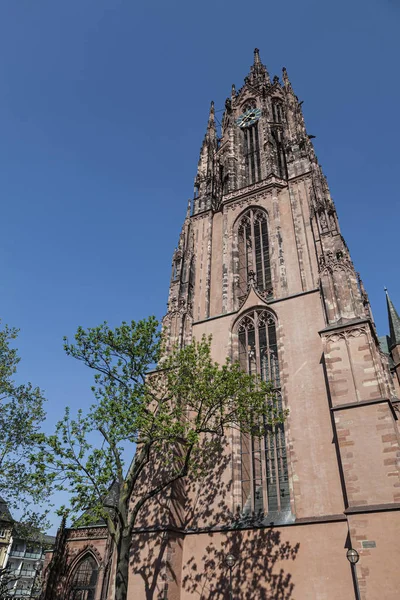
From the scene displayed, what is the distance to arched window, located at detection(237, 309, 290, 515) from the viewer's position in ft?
49.7

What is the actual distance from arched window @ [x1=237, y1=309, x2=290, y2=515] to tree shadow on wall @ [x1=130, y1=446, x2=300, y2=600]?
30.5 inches

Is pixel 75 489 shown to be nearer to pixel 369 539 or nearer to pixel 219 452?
pixel 219 452

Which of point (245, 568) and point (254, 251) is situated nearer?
point (245, 568)

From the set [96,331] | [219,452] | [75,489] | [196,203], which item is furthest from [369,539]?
[196,203]

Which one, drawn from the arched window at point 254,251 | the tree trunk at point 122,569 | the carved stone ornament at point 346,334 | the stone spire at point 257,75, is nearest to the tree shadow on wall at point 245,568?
the tree trunk at point 122,569

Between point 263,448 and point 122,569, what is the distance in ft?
23.6

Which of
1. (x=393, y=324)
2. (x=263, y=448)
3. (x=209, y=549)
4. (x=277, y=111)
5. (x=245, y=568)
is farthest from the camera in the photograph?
(x=277, y=111)

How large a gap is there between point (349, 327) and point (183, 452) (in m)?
7.88

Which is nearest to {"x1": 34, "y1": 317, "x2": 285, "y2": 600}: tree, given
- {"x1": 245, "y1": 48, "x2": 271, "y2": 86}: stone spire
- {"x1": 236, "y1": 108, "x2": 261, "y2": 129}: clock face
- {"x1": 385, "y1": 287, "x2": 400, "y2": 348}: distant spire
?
{"x1": 385, "y1": 287, "x2": 400, "y2": 348}: distant spire

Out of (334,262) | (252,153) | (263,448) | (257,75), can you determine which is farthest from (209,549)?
(257,75)

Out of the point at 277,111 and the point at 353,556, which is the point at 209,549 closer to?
the point at 353,556

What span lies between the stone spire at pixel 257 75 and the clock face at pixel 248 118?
13.4 feet

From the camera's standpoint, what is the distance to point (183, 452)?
16.5 meters

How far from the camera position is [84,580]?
19.3m
